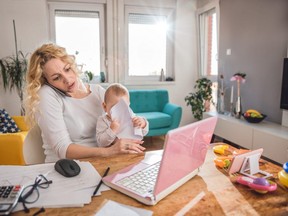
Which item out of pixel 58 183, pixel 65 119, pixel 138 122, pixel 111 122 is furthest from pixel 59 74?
pixel 58 183

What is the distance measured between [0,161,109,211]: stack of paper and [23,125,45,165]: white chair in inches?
8.4

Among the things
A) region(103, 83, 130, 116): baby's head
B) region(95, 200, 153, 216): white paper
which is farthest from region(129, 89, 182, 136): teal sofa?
region(95, 200, 153, 216): white paper

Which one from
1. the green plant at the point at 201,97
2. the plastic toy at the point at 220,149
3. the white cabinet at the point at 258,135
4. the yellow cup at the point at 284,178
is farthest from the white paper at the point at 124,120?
the green plant at the point at 201,97

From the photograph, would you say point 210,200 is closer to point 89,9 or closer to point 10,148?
point 10,148

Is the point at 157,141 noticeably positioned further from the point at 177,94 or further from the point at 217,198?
the point at 217,198

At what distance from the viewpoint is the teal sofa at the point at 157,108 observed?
3.63 meters

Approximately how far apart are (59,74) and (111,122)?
0.35 meters

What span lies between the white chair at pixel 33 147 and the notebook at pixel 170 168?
511 mm

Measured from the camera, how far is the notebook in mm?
645

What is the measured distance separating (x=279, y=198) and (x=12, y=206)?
2.50 ft

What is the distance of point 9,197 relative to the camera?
667 mm

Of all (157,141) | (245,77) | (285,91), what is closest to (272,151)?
(285,91)

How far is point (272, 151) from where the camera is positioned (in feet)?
7.89

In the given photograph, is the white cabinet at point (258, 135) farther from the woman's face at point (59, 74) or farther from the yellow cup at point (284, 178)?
the woman's face at point (59, 74)
